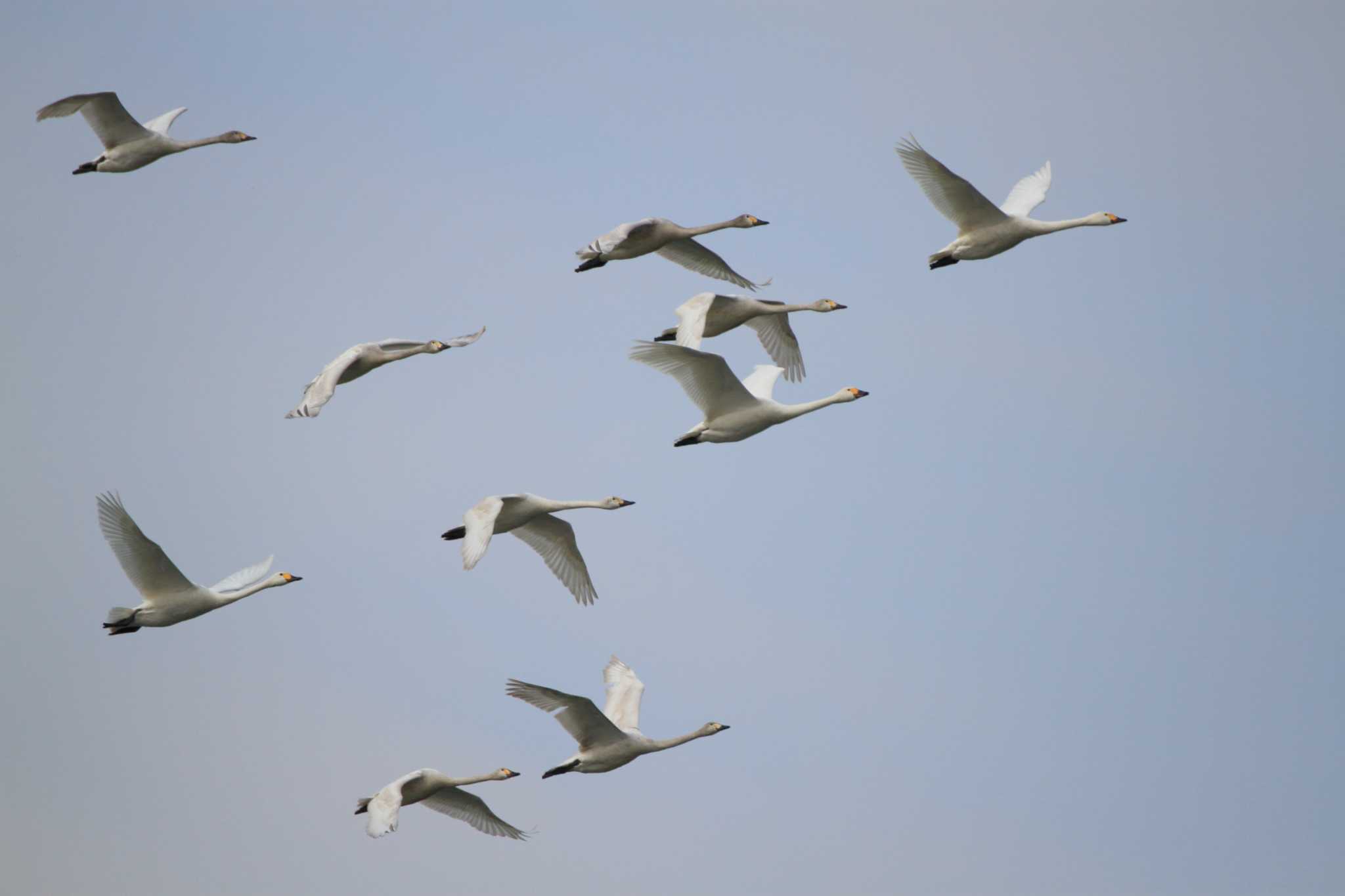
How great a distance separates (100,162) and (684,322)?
40.2ft

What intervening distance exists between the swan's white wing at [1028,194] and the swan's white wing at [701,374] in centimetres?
678

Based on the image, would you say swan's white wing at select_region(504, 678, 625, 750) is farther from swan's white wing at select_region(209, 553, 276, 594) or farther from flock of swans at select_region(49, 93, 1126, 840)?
swan's white wing at select_region(209, 553, 276, 594)

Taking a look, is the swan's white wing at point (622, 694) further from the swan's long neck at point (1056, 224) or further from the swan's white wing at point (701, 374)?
the swan's long neck at point (1056, 224)

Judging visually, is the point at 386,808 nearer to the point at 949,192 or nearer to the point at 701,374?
the point at 701,374

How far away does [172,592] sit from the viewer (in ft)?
111

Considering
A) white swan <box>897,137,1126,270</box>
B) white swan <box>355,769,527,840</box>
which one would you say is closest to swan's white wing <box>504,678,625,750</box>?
white swan <box>355,769,527,840</box>

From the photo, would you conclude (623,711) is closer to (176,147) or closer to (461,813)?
(461,813)

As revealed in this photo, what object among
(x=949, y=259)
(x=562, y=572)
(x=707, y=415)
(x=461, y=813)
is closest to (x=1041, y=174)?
(x=949, y=259)

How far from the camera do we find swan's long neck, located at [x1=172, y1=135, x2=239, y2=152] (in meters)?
39.1

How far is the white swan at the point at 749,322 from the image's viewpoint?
109 feet

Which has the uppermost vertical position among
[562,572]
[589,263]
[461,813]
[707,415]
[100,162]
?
[100,162]

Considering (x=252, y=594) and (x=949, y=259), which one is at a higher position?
(x=949, y=259)

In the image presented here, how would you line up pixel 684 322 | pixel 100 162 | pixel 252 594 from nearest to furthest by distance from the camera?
pixel 684 322, pixel 252 594, pixel 100 162

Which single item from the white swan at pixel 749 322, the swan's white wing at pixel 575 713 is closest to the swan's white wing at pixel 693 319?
the white swan at pixel 749 322
